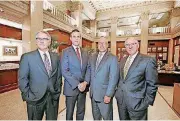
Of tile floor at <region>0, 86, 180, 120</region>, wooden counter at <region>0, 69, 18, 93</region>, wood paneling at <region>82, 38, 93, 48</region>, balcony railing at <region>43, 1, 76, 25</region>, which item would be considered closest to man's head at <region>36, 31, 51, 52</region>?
tile floor at <region>0, 86, 180, 120</region>

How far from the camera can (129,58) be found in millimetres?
2014

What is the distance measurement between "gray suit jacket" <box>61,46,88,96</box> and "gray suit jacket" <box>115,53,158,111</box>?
2.15ft

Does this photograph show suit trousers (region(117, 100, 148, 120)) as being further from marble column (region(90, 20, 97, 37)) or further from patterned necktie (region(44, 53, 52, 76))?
marble column (region(90, 20, 97, 37))

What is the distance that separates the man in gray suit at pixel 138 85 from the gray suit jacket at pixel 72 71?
611 millimetres

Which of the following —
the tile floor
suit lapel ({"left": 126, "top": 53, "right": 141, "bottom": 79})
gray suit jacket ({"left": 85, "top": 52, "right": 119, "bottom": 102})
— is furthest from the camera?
the tile floor

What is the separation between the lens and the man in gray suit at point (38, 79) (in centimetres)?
174

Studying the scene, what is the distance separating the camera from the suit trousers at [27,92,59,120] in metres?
1.77

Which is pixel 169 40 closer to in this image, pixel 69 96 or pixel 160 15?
pixel 160 15

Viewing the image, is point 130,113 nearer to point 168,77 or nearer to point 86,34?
point 168,77

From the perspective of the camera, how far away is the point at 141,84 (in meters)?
1.86

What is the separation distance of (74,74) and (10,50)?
5.26m

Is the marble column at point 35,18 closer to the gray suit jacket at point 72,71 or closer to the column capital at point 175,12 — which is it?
the gray suit jacket at point 72,71

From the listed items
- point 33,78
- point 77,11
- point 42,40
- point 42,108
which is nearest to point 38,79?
point 33,78

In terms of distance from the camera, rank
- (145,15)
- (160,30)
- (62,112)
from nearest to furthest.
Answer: (62,112) < (145,15) < (160,30)
